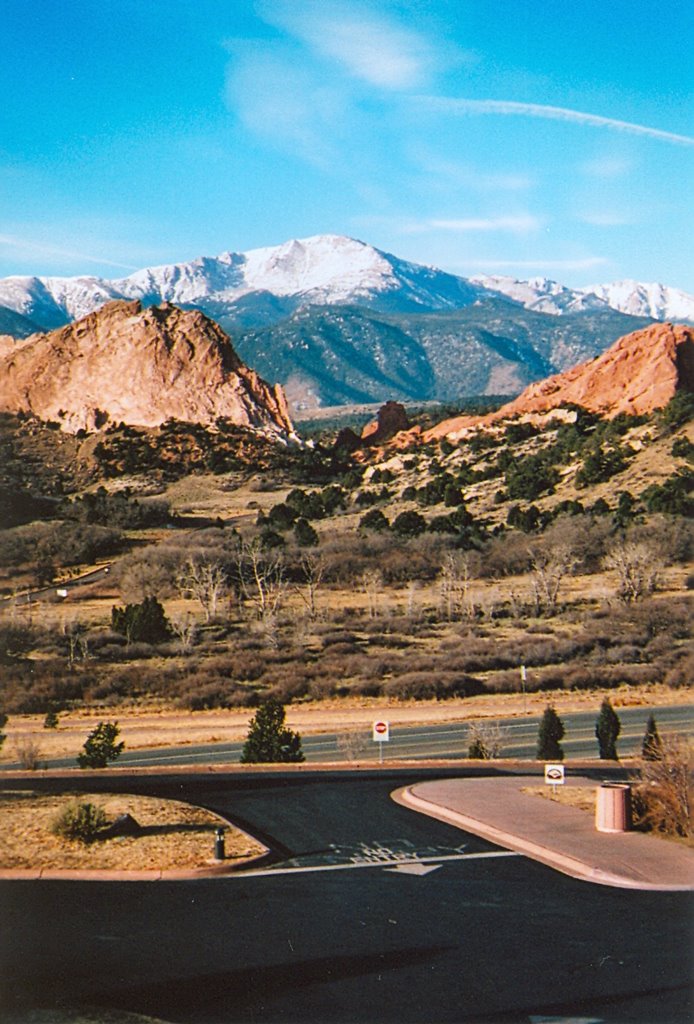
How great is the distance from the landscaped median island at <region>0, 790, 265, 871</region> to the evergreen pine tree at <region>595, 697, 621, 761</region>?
37.2ft

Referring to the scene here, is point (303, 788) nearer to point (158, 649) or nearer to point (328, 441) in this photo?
point (158, 649)

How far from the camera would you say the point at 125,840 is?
51.1ft

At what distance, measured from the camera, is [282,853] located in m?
15.2

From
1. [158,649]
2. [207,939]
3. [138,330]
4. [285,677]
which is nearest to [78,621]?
[158,649]

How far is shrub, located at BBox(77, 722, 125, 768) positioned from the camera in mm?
23672

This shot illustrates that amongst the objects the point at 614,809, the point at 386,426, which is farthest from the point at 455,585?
the point at 386,426

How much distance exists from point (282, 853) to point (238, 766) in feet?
27.5

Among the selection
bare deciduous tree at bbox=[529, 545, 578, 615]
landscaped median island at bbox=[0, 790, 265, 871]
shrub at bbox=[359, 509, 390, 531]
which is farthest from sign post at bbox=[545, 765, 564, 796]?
shrub at bbox=[359, 509, 390, 531]

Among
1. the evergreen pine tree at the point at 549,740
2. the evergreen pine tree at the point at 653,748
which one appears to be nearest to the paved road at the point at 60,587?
the evergreen pine tree at the point at 549,740

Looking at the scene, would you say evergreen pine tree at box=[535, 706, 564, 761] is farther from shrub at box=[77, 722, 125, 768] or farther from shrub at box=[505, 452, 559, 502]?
shrub at box=[505, 452, 559, 502]

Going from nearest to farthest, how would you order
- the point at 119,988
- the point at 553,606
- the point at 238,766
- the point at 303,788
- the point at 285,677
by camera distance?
the point at 119,988 → the point at 303,788 → the point at 238,766 → the point at 285,677 → the point at 553,606

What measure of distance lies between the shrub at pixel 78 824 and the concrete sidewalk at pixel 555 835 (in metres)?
5.69

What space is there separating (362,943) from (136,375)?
75519 millimetres

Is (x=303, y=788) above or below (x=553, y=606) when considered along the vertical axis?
below
